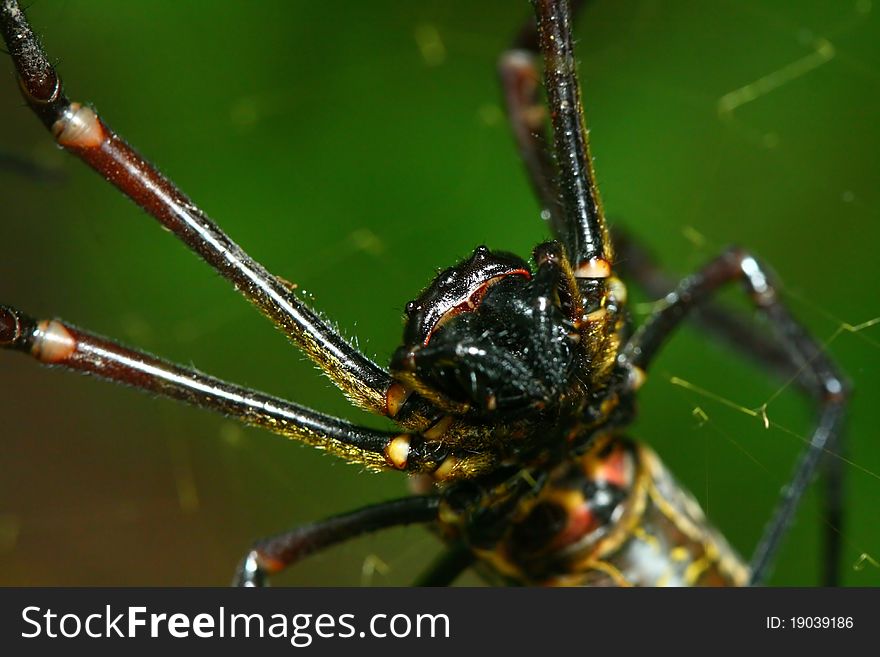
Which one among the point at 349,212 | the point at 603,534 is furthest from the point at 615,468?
the point at 349,212

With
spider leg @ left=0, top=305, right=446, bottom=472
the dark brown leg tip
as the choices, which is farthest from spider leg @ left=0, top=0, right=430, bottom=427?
the dark brown leg tip

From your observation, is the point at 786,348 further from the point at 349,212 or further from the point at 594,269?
the point at 349,212

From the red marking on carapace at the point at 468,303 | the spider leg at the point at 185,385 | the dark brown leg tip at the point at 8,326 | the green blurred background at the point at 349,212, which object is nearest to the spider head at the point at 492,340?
the red marking on carapace at the point at 468,303

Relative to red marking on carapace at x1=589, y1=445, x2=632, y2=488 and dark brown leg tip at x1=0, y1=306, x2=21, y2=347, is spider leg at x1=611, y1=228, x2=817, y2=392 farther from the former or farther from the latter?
dark brown leg tip at x1=0, y1=306, x2=21, y2=347

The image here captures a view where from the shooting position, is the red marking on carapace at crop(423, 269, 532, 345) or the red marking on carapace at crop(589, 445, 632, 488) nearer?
the red marking on carapace at crop(423, 269, 532, 345)

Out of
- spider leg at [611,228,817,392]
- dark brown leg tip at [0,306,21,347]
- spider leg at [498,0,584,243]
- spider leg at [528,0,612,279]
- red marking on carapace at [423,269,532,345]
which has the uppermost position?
spider leg at [498,0,584,243]

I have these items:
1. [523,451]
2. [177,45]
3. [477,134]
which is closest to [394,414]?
[523,451]
